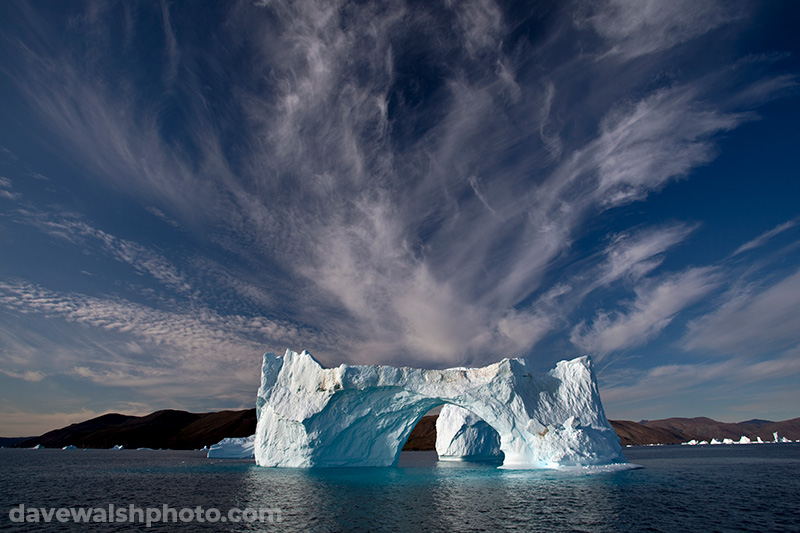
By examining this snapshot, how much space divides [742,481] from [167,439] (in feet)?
469

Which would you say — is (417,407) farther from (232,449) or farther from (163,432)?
(163,432)

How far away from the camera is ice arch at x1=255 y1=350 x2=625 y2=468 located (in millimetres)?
26938

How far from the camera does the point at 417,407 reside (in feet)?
109

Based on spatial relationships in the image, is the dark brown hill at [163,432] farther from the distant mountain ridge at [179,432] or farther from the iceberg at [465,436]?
the iceberg at [465,436]

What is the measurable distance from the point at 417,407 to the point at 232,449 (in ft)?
103

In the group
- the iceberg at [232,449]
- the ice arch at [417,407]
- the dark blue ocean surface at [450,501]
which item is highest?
the ice arch at [417,407]

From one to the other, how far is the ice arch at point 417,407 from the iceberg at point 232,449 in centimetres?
2108

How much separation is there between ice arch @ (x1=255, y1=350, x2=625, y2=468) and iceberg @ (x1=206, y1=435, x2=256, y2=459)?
21.1 m

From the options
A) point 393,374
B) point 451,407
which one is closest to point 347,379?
point 393,374

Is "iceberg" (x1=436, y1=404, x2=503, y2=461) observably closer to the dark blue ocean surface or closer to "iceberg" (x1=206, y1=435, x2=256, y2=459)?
the dark blue ocean surface

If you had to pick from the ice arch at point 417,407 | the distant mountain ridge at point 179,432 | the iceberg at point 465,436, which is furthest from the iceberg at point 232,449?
the distant mountain ridge at point 179,432

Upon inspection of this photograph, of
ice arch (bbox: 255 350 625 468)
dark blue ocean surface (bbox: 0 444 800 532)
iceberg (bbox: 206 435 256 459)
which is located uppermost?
ice arch (bbox: 255 350 625 468)

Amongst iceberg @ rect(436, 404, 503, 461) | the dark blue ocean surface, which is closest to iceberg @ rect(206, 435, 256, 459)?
iceberg @ rect(436, 404, 503, 461)

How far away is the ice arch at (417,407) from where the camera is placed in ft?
88.4
